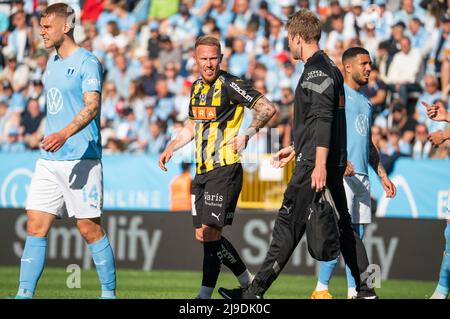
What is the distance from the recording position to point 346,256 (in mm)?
9125

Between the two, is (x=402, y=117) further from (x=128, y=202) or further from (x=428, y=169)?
(x=128, y=202)

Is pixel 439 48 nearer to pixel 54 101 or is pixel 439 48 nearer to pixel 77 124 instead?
pixel 54 101

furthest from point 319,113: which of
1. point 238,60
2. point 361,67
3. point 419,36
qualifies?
point 238,60

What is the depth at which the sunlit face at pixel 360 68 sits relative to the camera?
423 inches

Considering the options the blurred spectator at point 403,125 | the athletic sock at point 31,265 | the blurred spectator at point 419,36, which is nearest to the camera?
the athletic sock at point 31,265

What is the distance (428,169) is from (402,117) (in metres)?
2.14

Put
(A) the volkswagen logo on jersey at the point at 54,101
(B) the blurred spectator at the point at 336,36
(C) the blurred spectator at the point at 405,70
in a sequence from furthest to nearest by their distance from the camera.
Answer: (B) the blurred spectator at the point at 336,36
(C) the blurred spectator at the point at 405,70
(A) the volkswagen logo on jersey at the point at 54,101

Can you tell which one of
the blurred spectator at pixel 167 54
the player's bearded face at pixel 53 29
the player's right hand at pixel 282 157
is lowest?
the player's right hand at pixel 282 157

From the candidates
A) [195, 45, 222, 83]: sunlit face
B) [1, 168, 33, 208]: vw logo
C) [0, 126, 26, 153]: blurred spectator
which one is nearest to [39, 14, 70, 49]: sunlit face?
[195, 45, 222, 83]: sunlit face

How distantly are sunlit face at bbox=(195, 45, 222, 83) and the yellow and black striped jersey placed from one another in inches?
3.8

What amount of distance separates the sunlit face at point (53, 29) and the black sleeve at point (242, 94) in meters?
1.73

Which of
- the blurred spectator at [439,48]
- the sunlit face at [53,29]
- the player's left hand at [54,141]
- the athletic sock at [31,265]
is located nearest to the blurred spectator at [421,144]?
the blurred spectator at [439,48]

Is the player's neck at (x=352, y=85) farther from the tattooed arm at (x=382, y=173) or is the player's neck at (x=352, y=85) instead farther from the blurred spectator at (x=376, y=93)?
the blurred spectator at (x=376, y=93)
